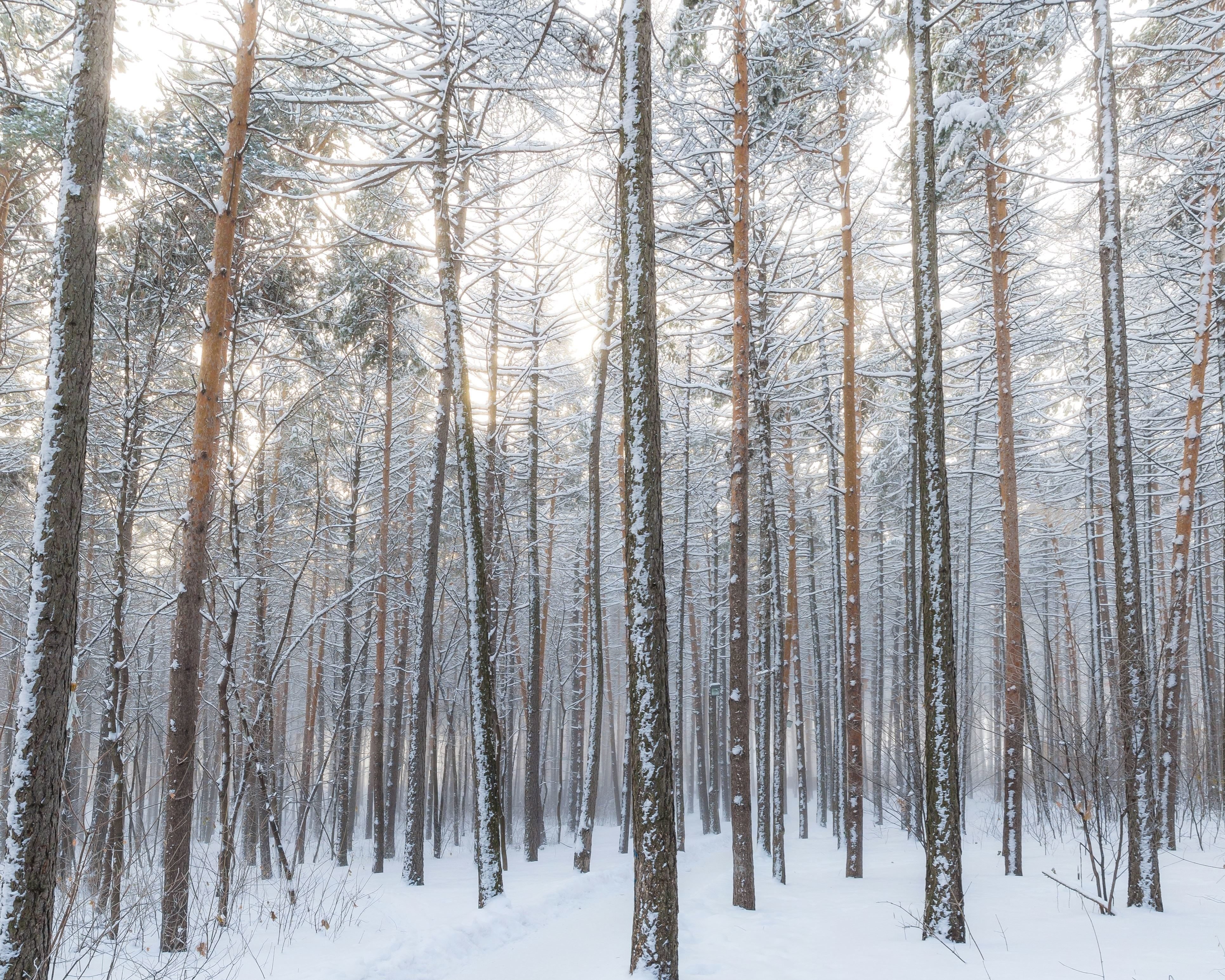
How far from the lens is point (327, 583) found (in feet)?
81.3

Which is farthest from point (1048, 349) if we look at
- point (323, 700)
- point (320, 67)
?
point (323, 700)

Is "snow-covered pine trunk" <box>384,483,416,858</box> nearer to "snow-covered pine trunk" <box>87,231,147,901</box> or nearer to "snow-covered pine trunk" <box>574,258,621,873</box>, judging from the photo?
"snow-covered pine trunk" <box>574,258,621,873</box>

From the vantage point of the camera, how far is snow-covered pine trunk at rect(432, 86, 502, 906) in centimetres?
884

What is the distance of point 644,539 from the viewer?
20.3ft

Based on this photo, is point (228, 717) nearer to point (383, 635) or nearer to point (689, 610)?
point (383, 635)

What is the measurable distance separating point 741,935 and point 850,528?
21.8ft

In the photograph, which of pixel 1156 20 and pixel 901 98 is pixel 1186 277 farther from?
pixel 901 98

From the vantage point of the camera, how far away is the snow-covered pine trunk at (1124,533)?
7.95 meters

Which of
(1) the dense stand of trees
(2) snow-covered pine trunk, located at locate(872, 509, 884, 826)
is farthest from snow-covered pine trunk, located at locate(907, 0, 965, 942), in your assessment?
(2) snow-covered pine trunk, located at locate(872, 509, 884, 826)

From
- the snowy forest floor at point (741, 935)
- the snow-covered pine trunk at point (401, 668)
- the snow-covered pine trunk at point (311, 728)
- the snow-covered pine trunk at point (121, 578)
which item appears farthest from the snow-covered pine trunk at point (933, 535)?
the snow-covered pine trunk at point (401, 668)

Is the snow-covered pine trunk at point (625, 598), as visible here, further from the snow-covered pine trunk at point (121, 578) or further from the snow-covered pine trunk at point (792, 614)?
the snow-covered pine trunk at point (121, 578)

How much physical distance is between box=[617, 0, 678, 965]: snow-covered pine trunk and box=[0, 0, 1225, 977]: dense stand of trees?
41mm

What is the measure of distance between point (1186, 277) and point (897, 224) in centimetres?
568

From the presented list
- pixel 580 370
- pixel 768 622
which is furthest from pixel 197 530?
pixel 580 370
